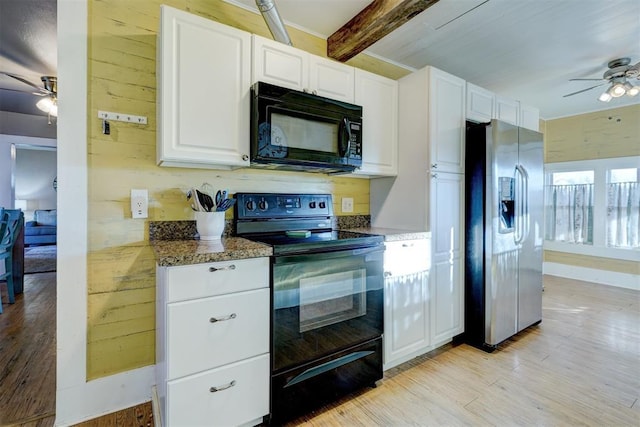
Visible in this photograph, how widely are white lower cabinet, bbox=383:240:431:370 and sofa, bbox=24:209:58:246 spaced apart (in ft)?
26.2

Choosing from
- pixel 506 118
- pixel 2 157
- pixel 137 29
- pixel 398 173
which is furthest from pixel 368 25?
pixel 2 157

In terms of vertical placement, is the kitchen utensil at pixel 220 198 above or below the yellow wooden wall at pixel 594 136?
below

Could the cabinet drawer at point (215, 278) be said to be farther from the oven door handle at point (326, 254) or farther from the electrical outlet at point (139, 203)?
the electrical outlet at point (139, 203)

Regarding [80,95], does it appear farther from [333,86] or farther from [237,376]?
[237,376]

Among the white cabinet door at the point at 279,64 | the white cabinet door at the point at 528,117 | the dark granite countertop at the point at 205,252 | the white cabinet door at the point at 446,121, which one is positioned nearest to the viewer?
the dark granite countertop at the point at 205,252

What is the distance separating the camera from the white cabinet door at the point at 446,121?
2.26 m

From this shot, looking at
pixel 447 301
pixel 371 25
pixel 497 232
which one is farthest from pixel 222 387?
pixel 371 25

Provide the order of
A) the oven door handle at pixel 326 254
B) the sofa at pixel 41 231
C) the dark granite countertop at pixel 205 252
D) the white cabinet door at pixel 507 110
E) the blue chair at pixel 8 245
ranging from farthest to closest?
the sofa at pixel 41 231, the blue chair at pixel 8 245, the white cabinet door at pixel 507 110, the oven door handle at pixel 326 254, the dark granite countertop at pixel 205 252

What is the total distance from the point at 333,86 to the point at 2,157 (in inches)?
234

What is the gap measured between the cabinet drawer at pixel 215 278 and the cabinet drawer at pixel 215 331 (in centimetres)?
3

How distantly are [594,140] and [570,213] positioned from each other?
1176 mm

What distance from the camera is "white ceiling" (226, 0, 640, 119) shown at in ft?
7.07

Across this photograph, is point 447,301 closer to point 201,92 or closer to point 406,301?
point 406,301

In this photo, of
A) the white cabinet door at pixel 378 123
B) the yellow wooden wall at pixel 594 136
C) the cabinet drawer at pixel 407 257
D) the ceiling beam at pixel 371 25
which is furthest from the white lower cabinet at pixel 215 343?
the yellow wooden wall at pixel 594 136
